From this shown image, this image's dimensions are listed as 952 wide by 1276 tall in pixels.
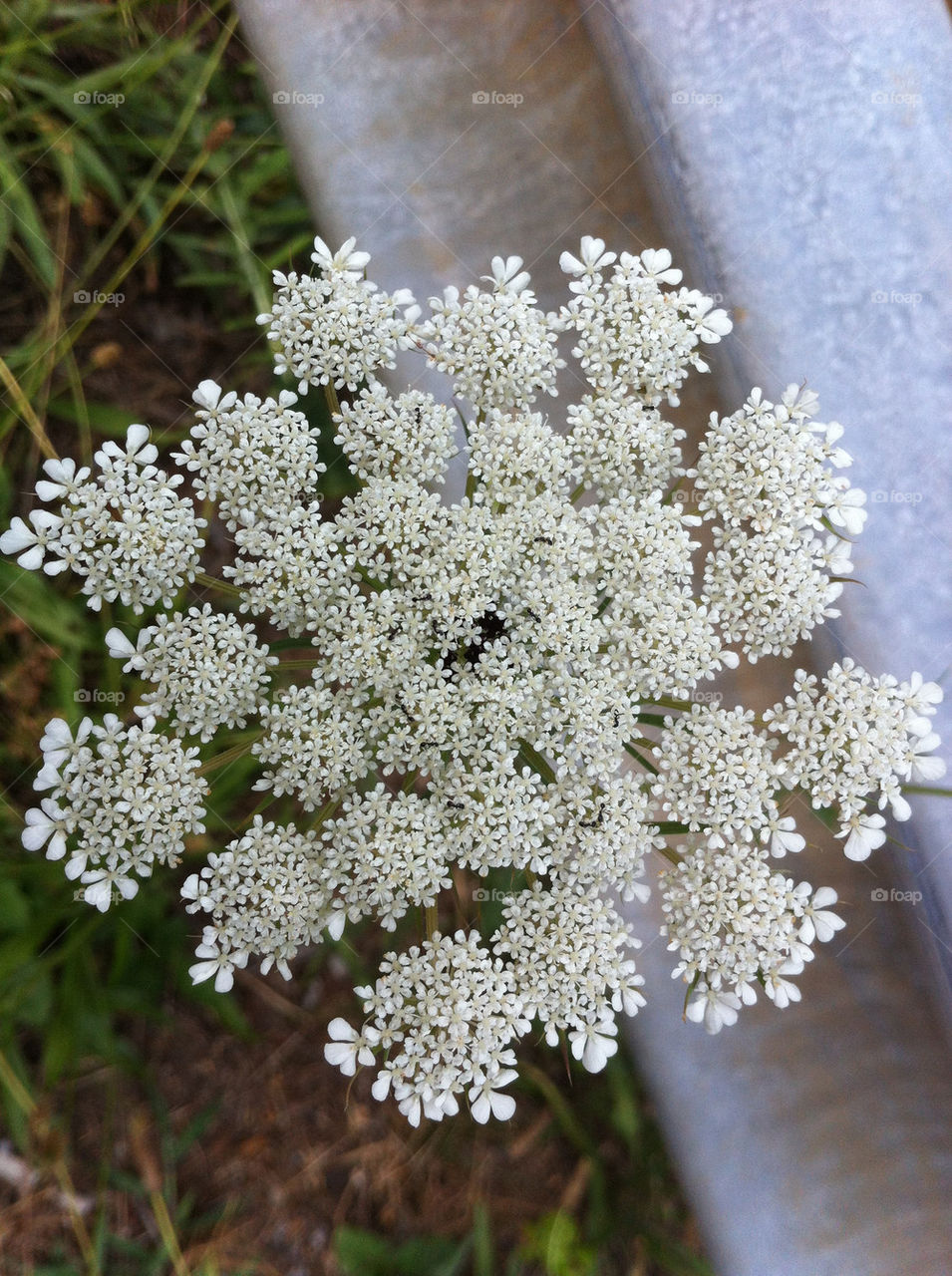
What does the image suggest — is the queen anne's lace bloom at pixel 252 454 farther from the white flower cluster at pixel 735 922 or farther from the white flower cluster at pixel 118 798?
the white flower cluster at pixel 735 922

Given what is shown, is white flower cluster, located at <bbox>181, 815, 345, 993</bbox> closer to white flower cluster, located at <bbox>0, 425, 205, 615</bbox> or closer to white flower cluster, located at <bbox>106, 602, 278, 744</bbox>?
white flower cluster, located at <bbox>106, 602, 278, 744</bbox>

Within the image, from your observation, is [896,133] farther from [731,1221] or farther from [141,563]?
[731,1221]

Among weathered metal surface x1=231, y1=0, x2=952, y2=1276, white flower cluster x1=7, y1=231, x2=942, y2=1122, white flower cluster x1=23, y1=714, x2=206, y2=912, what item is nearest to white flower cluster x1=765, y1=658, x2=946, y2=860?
white flower cluster x1=7, y1=231, x2=942, y2=1122

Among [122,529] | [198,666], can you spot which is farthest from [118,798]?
[122,529]

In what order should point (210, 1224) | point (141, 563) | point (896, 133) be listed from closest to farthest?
point (141, 563), point (896, 133), point (210, 1224)

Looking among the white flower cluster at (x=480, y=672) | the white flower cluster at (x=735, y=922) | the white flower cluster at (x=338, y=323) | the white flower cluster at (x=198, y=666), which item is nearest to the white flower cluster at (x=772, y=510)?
the white flower cluster at (x=480, y=672)

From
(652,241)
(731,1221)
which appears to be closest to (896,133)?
(652,241)
